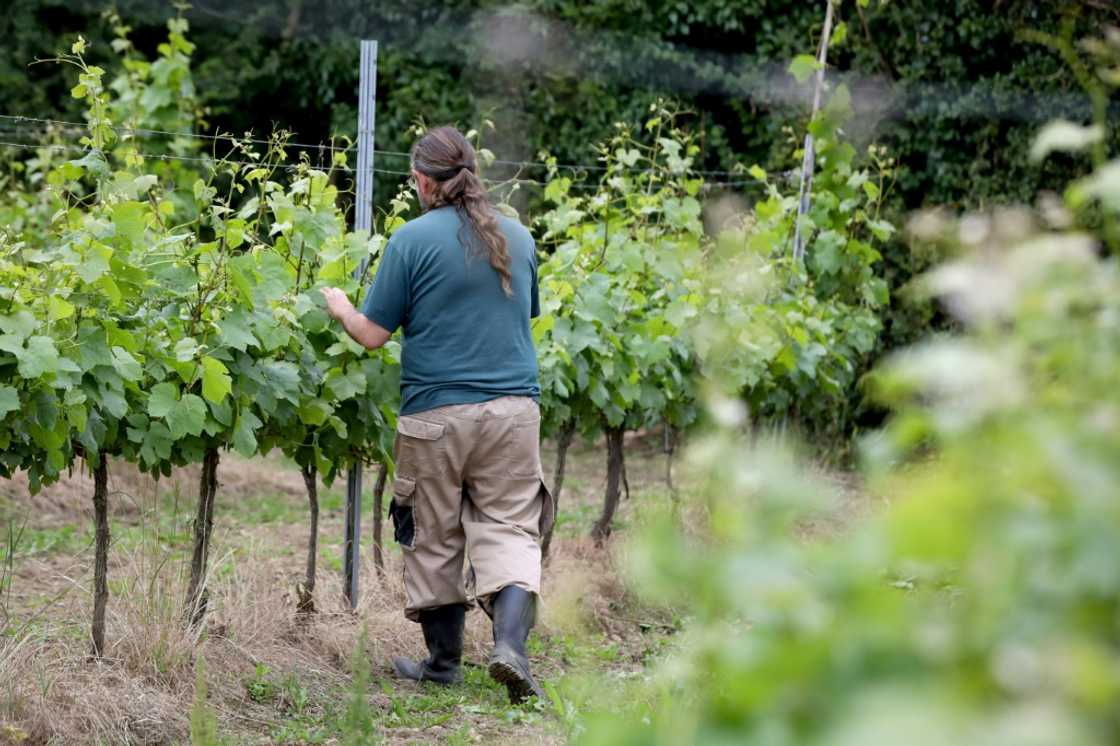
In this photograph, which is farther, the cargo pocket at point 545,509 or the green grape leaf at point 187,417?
the cargo pocket at point 545,509

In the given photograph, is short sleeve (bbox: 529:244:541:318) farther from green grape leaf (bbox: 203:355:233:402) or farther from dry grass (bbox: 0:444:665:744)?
dry grass (bbox: 0:444:665:744)

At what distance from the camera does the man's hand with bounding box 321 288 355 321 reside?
3676 millimetres

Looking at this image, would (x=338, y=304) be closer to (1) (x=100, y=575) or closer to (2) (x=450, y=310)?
(2) (x=450, y=310)

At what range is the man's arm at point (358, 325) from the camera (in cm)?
363

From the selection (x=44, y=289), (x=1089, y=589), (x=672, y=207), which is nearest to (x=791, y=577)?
(x=1089, y=589)

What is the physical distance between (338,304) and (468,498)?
686 millimetres

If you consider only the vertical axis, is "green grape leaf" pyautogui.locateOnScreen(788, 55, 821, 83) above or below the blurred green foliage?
above

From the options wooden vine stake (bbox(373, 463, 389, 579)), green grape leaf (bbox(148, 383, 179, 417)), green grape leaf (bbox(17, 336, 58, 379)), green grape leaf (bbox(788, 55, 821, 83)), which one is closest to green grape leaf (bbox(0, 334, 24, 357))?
green grape leaf (bbox(17, 336, 58, 379))

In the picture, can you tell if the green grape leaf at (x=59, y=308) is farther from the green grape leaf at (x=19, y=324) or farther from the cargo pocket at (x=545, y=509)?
the cargo pocket at (x=545, y=509)

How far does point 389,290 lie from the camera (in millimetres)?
3625

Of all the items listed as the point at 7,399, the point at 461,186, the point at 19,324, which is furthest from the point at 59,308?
the point at 461,186

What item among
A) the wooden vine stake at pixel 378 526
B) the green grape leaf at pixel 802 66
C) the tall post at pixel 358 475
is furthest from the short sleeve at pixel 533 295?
the green grape leaf at pixel 802 66

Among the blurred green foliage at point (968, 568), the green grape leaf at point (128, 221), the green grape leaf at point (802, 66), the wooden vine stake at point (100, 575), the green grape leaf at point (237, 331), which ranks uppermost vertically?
the green grape leaf at point (802, 66)

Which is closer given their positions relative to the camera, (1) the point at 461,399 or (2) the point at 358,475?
(1) the point at 461,399
